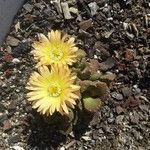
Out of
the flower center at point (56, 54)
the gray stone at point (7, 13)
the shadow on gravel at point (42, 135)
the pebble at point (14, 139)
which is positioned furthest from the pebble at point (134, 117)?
the gray stone at point (7, 13)

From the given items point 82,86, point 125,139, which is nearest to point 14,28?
point 82,86

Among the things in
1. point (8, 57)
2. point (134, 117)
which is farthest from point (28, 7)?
point (134, 117)

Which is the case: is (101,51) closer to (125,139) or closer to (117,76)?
(117,76)

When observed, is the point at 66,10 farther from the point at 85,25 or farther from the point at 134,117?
the point at 134,117

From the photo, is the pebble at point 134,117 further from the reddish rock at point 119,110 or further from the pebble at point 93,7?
the pebble at point 93,7

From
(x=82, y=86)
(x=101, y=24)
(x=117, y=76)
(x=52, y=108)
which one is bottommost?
(x=52, y=108)

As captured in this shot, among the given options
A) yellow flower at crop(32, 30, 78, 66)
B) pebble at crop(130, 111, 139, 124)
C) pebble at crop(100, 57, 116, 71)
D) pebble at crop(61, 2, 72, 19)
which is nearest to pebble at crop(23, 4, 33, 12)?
pebble at crop(61, 2, 72, 19)
